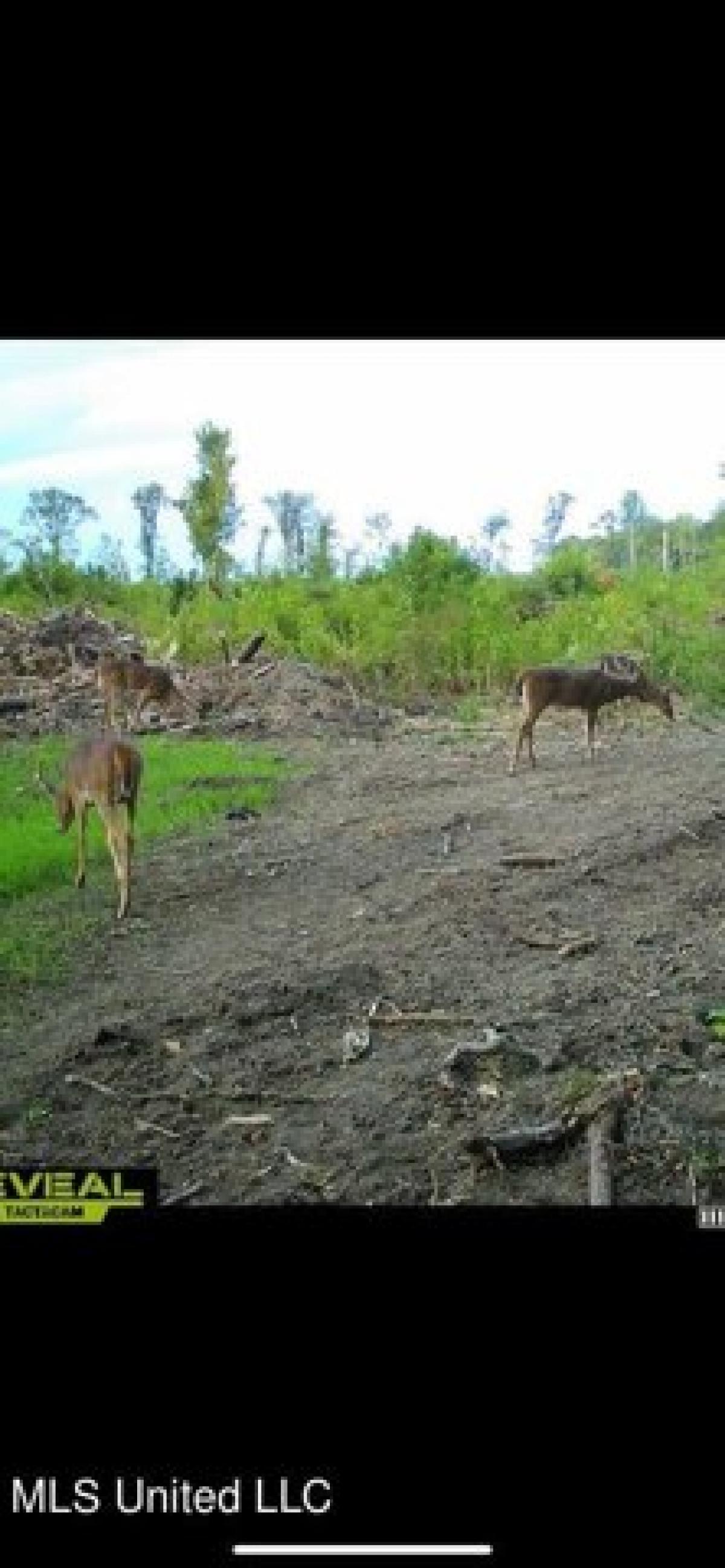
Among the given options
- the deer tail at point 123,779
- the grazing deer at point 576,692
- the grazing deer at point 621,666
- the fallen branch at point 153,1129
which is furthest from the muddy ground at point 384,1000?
the grazing deer at point 621,666

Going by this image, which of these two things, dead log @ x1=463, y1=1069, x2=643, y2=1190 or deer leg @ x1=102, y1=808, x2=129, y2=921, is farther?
deer leg @ x1=102, y1=808, x2=129, y2=921

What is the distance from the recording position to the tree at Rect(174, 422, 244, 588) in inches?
104

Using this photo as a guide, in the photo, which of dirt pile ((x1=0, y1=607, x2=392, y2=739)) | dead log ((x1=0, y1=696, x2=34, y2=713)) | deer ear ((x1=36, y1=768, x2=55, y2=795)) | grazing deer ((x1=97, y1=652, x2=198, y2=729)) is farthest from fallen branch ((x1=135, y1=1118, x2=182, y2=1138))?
dead log ((x1=0, y1=696, x2=34, y2=713))

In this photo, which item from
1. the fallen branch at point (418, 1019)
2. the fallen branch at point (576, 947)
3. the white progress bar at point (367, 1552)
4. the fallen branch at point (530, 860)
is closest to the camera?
the white progress bar at point (367, 1552)

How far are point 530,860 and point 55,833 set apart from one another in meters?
0.92

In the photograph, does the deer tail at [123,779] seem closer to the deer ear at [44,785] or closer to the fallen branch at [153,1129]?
the deer ear at [44,785]

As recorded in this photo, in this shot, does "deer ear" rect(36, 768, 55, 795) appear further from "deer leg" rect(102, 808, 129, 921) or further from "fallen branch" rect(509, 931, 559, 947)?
"fallen branch" rect(509, 931, 559, 947)

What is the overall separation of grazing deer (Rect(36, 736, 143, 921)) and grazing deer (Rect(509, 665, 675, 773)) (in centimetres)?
108

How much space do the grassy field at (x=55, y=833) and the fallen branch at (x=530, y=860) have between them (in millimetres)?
567

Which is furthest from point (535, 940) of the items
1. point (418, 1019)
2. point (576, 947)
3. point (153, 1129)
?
point (153, 1129)

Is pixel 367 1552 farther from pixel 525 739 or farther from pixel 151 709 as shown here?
pixel 525 739

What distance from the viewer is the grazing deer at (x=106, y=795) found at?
8.90 feet
